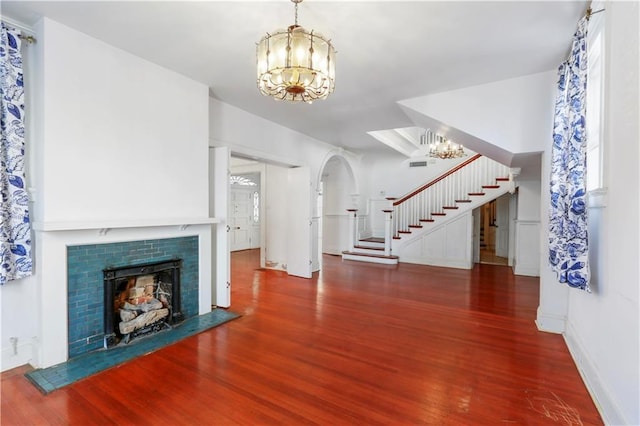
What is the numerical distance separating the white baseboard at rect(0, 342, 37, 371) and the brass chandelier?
296 centimetres

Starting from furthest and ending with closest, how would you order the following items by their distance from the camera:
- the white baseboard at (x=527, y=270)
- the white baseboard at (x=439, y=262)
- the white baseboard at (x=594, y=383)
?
1. the white baseboard at (x=439, y=262)
2. the white baseboard at (x=527, y=270)
3. the white baseboard at (x=594, y=383)

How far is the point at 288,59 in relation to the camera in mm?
1972

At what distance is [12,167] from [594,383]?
470 centimetres

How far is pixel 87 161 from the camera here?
8.98 feet

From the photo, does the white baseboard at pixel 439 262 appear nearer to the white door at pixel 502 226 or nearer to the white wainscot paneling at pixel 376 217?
the white wainscot paneling at pixel 376 217

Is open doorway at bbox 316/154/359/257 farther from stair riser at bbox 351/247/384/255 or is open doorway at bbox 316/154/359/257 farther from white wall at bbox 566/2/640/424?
white wall at bbox 566/2/640/424

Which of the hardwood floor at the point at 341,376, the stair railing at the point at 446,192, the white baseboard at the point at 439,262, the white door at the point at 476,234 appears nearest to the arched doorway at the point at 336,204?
the stair railing at the point at 446,192

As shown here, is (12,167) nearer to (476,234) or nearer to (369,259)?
(369,259)

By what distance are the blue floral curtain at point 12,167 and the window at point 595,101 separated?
174 inches

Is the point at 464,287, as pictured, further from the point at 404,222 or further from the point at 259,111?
the point at 259,111

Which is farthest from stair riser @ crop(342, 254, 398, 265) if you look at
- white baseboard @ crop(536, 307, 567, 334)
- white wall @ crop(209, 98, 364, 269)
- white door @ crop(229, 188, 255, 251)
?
white baseboard @ crop(536, 307, 567, 334)

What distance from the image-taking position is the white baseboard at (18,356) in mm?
2473

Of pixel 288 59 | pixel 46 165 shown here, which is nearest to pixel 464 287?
pixel 288 59

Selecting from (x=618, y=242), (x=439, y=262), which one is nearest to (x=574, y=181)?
(x=618, y=242)
